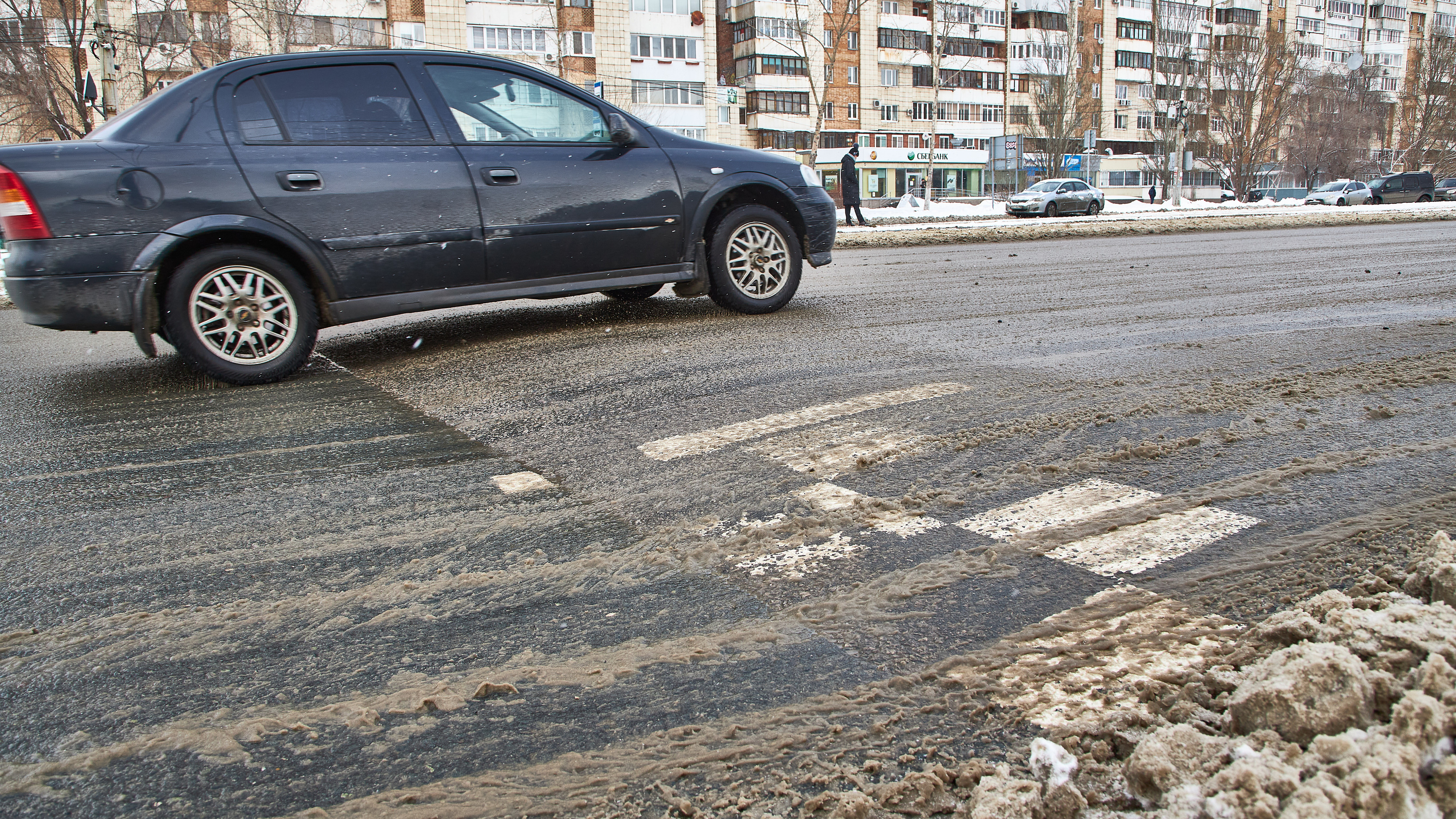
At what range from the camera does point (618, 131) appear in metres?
5.89

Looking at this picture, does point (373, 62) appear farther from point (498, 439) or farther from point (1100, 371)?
point (1100, 371)

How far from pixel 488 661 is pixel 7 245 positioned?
4.23 metres

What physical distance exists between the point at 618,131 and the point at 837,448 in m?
3.29

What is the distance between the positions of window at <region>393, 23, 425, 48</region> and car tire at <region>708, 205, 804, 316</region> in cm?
5014

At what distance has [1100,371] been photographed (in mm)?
4531

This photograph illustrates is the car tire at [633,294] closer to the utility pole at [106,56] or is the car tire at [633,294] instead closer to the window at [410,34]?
the utility pole at [106,56]

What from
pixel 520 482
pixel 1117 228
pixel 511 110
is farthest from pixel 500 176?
pixel 1117 228

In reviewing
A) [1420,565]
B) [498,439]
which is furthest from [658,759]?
[498,439]

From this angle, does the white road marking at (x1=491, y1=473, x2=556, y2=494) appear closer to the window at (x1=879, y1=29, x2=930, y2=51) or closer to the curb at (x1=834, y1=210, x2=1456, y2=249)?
the curb at (x1=834, y1=210, x2=1456, y2=249)

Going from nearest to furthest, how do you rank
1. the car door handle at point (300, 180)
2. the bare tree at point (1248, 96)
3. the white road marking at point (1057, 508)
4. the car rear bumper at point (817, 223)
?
1. the white road marking at point (1057, 508)
2. the car door handle at point (300, 180)
3. the car rear bumper at point (817, 223)
4. the bare tree at point (1248, 96)

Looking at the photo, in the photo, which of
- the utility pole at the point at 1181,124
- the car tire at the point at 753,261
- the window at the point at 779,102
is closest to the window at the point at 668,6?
the window at the point at 779,102

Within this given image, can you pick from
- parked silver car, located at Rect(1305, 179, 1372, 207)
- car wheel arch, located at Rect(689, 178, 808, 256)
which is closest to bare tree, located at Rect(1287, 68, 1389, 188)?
parked silver car, located at Rect(1305, 179, 1372, 207)

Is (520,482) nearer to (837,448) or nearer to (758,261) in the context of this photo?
(837,448)

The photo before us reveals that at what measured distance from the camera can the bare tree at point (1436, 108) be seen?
63.2 meters
